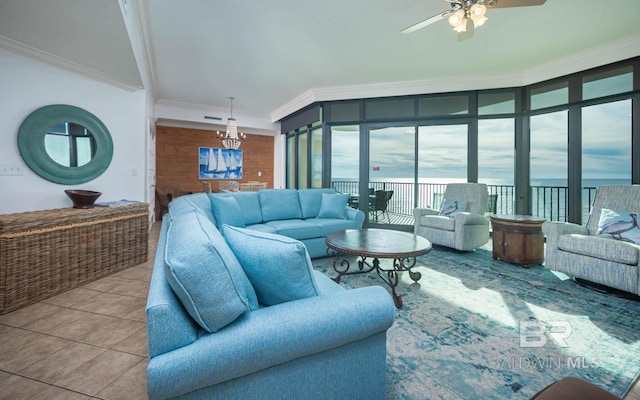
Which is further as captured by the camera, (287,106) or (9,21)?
(287,106)

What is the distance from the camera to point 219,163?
26.8 ft

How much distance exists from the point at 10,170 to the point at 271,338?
11.6ft

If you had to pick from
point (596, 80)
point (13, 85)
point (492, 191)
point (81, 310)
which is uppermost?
point (596, 80)

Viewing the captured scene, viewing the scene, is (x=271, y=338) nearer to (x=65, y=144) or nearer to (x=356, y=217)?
(x=356, y=217)

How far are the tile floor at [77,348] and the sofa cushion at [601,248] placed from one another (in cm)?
364

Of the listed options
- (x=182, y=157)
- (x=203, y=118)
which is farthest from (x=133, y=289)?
(x=182, y=157)

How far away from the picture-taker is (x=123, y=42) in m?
2.66

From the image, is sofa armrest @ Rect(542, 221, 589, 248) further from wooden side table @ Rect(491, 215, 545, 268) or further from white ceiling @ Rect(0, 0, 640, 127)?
white ceiling @ Rect(0, 0, 640, 127)

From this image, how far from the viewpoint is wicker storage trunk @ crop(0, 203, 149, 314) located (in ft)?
7.27

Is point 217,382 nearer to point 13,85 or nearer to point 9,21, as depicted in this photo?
point 9,21

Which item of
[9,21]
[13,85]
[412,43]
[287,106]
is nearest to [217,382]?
[9,21]

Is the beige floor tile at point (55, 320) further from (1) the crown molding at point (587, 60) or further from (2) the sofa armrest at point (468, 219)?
(1) the crown molding at point (587, 60)

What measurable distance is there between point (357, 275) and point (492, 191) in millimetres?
4045

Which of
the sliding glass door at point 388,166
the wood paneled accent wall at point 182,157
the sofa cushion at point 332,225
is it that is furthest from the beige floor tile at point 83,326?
the wood paneled accent wall at point 182,157
